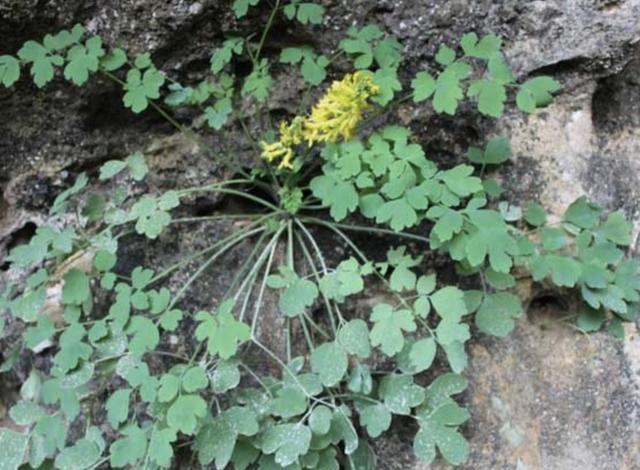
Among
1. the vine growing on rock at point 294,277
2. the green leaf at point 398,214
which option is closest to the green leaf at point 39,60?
the vine growing on rock at point 294,277

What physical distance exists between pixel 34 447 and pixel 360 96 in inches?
32.8

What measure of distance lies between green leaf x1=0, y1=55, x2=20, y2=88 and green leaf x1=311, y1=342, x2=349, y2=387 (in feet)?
2.40

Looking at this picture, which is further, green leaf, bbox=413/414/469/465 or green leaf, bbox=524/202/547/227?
green leaf, bbox=524/202/547/227

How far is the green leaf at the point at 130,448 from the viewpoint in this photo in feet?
4.34

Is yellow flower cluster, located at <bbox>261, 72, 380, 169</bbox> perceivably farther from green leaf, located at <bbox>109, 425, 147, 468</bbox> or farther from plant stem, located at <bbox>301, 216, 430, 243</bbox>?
green leaf, located at <bbox>109, 425, 147, 468</bbox>

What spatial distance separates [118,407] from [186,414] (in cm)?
13

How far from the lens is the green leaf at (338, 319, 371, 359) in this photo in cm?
136

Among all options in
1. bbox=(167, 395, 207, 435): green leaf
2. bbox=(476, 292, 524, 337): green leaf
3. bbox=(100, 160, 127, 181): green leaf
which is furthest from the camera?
bbox=(100, 160, 127, 181): green leaf

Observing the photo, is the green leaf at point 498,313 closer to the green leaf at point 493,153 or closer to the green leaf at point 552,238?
the green leaf at point 552,238

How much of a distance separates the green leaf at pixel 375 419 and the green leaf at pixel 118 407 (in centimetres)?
39

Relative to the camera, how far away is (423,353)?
134cm

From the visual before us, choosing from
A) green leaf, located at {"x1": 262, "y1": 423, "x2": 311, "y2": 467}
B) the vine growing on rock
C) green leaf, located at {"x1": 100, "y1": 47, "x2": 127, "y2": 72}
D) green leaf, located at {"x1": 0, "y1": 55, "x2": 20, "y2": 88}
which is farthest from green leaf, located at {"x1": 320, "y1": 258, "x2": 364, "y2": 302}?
green leaf, located at {"x1": 0, "y1": 55, "x2": 20, "y2": 88}

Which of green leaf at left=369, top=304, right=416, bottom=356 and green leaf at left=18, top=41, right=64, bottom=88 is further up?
green leaf at left=18, top=41, right=64, bottom=88

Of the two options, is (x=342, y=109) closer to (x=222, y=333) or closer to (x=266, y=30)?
(x=266, y=30)
